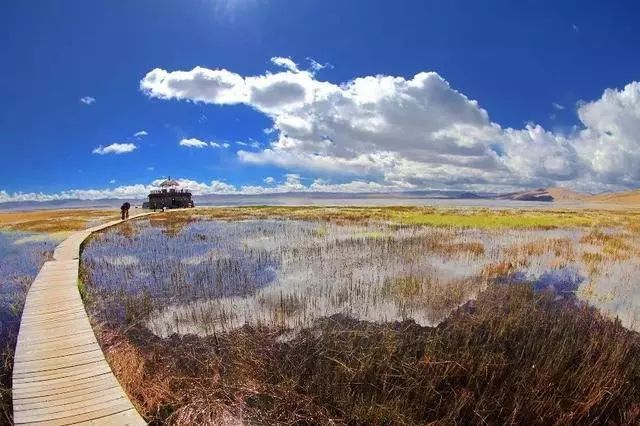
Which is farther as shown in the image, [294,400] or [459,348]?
[459,348]

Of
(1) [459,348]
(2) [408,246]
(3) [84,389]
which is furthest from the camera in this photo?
(2) [408,246]

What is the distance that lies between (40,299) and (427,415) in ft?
35.5

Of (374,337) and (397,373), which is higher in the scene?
(374,337)

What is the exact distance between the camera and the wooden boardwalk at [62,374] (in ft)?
19.9

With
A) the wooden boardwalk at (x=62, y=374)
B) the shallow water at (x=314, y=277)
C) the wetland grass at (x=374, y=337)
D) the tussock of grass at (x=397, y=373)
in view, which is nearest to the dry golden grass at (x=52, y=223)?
the shallow water at (x=314, y=277)

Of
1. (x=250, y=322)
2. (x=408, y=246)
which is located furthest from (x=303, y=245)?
(x=250, y=322)

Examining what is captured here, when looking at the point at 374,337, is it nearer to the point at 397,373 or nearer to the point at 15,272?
the point at 397,373

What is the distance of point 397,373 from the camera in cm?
786

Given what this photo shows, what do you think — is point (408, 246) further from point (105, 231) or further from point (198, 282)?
point (105, 231)

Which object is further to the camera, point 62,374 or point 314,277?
point 314,277

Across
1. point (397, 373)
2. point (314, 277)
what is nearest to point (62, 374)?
point (397, 373)

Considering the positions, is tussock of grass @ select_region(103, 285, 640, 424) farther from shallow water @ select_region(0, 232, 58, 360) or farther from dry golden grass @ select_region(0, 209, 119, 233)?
dry golden grass @ select_region(0, 209, 119, 233)

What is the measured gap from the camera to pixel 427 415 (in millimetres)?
6848

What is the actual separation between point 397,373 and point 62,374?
594 centimetres
